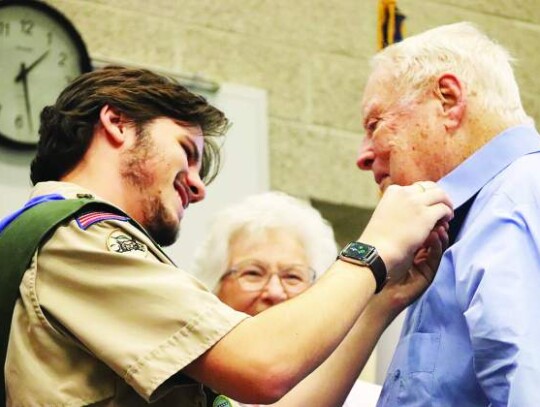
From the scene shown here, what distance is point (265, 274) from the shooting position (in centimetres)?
288

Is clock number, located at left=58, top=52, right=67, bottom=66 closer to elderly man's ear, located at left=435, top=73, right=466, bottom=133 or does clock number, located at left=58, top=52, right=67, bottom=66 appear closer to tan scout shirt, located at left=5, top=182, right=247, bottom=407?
elderly man's ear, located at left=435, top=73, right=466, bottom=133

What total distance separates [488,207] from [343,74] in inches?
88.9

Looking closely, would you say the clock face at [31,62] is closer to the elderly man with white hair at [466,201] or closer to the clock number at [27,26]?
the clock number at [27,26]

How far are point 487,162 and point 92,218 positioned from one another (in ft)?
1.87

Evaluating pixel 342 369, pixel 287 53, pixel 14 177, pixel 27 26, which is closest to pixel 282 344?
pixel 342 369

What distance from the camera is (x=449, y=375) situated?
5.82 ft

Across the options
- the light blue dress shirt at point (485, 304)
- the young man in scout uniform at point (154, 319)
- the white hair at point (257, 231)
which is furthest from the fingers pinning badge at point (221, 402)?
the white hair at point (257, 231)

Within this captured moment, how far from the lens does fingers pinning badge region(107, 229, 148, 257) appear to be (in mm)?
1715

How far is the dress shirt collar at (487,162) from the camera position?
1918 mm

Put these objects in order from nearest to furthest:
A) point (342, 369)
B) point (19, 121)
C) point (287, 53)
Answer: point (342, 369) → point (19, 121) → point (287, 53)

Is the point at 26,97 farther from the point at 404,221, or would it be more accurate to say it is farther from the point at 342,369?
the point at 404,221

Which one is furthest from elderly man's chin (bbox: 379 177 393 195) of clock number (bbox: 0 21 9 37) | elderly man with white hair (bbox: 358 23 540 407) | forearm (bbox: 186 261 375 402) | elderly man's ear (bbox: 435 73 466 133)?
clock number (bbox: 0 21 9 37)

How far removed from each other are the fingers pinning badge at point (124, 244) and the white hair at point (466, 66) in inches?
22.0

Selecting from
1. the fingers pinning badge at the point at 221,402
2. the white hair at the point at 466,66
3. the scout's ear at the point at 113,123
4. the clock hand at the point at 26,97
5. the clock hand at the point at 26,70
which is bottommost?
the clock hand at the point at 26,97
